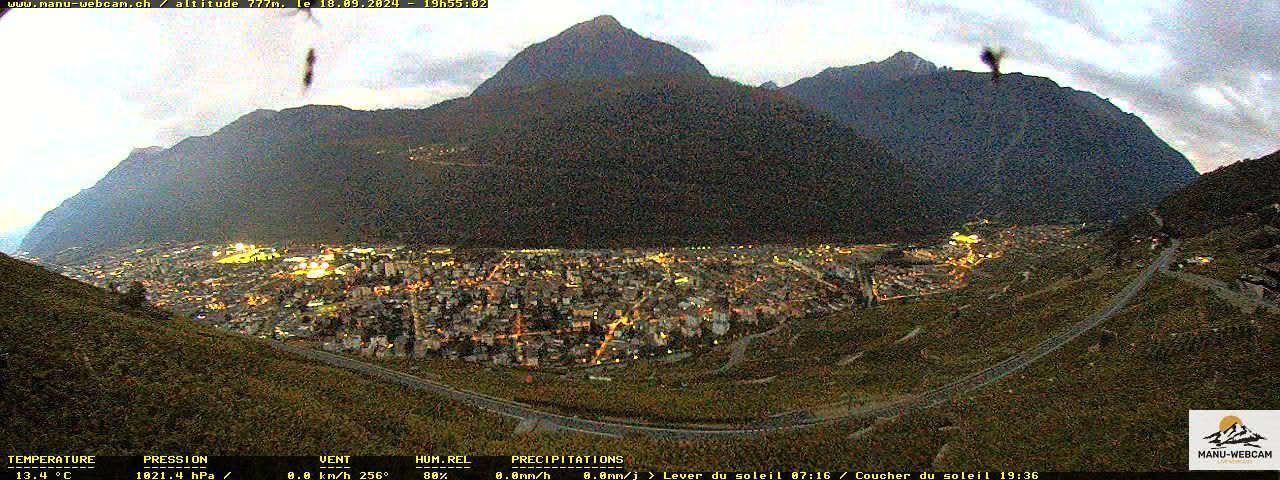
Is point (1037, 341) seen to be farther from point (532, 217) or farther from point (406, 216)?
point (406, 216)

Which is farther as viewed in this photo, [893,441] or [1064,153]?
[1064,153]

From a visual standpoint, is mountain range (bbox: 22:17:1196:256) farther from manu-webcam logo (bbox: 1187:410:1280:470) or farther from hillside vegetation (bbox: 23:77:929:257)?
manu-webcam logo (bbox: 1187:410:1280:470)

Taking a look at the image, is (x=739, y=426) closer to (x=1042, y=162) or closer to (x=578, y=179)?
(x=578, y=179)

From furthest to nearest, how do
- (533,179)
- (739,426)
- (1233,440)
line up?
(533,179) → (739,426) → (1233,440)

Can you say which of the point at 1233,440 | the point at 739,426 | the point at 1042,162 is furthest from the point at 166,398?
the point at 1042,162

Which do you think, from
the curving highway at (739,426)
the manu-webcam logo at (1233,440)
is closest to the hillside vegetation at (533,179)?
the curving highway at (739,426)

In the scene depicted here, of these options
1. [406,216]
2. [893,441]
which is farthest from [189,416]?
[406,216]
